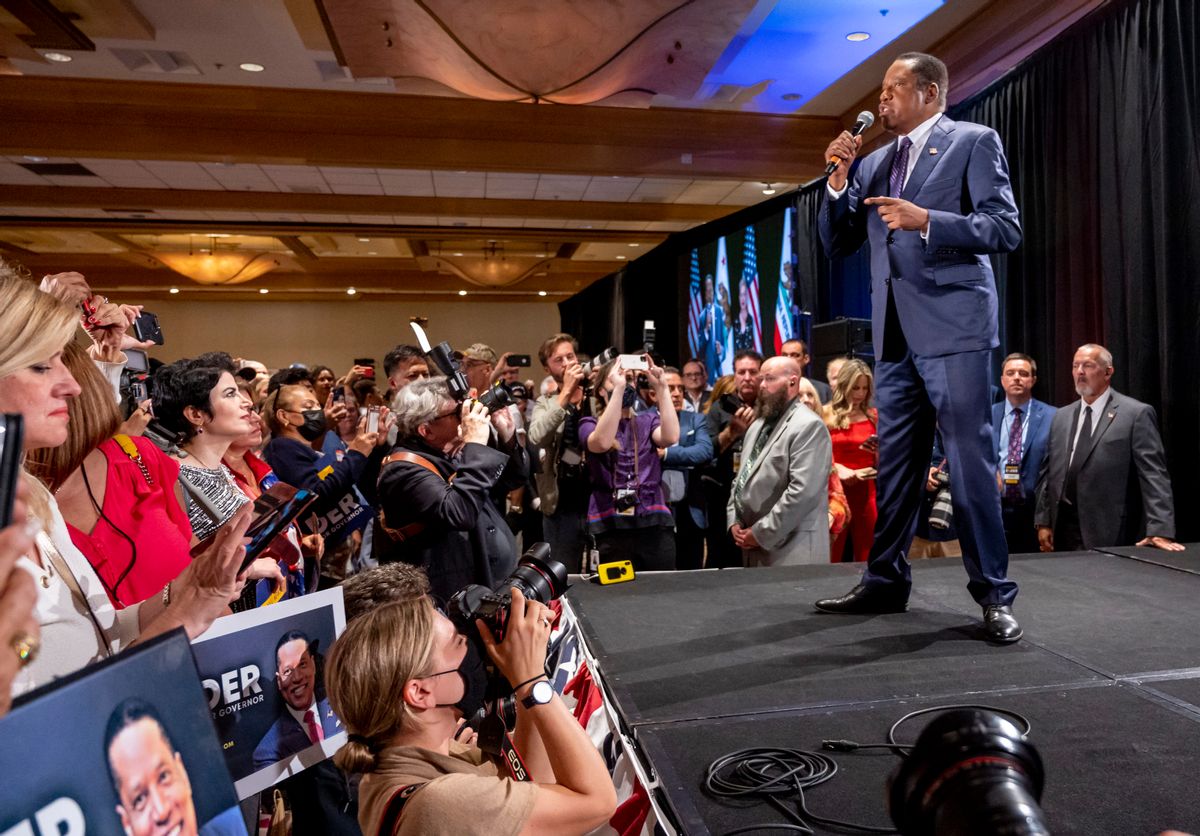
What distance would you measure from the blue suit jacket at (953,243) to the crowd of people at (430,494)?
0.35m

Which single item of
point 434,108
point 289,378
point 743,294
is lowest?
point 289,378

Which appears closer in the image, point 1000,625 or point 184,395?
point 1000,625

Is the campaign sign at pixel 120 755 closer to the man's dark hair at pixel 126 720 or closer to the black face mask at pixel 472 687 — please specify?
the man's dark hair at pixel 126 720

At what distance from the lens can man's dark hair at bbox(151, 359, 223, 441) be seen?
7.25 ft

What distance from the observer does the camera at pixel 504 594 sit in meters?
1.39

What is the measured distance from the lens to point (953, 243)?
1995 mm

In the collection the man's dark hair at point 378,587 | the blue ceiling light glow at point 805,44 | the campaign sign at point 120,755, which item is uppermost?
the blue ceiling light glow at point 805,44

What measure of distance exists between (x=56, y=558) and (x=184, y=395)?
1206 millimetres

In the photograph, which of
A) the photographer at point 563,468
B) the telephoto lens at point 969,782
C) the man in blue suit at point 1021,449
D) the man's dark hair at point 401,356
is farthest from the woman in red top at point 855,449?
the telephoto lens at point 969,782

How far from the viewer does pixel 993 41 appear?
4730 millimetres

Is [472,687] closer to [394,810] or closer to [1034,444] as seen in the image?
[394,810]

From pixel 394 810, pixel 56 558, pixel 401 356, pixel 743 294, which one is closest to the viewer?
pixel 56 558

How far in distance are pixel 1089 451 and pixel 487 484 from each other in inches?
105

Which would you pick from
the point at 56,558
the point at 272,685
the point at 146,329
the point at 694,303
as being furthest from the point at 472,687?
Result: the point at 694,303
